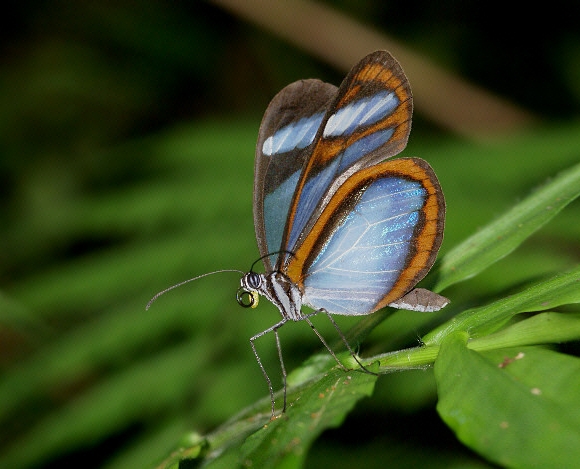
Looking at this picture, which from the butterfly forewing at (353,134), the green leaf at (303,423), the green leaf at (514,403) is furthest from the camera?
the butterfly forewing at (353,134)

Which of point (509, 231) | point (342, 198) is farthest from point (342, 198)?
point (509, 231)

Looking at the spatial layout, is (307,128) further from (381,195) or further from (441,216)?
(441,216)

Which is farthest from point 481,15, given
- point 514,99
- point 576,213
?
point 576,213

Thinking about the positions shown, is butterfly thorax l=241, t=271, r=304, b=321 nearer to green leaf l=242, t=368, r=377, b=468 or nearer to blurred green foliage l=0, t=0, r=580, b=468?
blurred green foliage l=0, t=0, r=580, b=468

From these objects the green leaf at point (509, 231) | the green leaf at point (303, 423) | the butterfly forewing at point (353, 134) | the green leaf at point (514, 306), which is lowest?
the green leaf at point (509, 231)

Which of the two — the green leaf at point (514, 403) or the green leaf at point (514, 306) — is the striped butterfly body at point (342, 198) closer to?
the green leaf at point (514, 306)

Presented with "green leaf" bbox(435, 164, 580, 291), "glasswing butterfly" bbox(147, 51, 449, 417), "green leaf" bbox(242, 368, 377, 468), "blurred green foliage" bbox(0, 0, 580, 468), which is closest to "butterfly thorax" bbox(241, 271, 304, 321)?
"glasswing butterfly" bbox(147, 51, 449, 417)

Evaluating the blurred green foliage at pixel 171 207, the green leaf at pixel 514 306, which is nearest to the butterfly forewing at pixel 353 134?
the blurred green foliage at pixel 171 207

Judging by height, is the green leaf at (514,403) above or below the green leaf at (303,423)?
below

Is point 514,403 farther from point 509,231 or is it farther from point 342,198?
point 342,198
